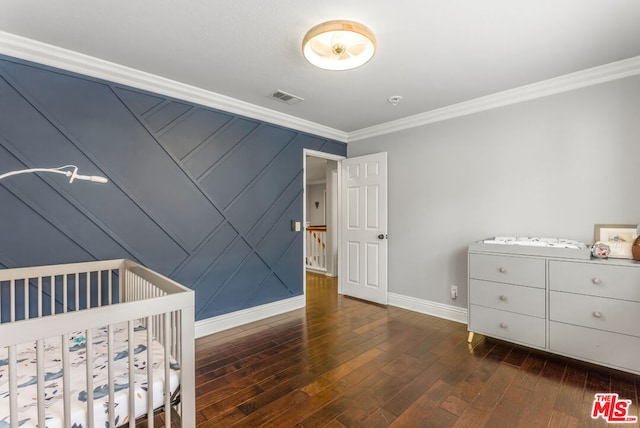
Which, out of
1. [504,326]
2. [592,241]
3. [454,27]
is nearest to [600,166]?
[592,241]

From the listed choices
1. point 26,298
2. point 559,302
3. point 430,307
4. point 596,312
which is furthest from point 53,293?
point 596,312

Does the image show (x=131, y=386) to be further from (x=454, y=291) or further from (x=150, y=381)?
(x=454, y=291)

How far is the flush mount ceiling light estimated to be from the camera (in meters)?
1.80

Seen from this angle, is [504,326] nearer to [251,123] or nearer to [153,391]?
[153,391]

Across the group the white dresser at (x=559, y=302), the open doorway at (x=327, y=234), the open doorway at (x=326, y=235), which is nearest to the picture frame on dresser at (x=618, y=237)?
the white dresser at (x=559, y=302)

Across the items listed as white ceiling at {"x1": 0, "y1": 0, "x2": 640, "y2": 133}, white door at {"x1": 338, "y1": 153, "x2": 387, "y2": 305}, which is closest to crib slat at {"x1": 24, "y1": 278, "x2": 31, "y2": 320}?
white ceiling at {"x1": 0, "y1": 0, "x2": 640, "y2": 133}

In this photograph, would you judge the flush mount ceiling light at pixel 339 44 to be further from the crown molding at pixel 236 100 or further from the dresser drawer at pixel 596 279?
the dresser drawer at pixel 596 279

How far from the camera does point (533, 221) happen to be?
2.87 m

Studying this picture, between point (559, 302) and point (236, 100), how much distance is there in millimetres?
3436

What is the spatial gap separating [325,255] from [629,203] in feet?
14.1

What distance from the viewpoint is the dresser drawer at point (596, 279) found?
211 cm

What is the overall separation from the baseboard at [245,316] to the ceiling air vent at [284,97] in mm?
2285

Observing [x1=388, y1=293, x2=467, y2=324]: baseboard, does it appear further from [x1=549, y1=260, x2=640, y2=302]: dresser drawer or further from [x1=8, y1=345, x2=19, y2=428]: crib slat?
[x1=8, y1=345, x2=19, y2=428]: crib slat

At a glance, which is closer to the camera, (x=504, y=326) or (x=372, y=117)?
(x=504, y=326)
